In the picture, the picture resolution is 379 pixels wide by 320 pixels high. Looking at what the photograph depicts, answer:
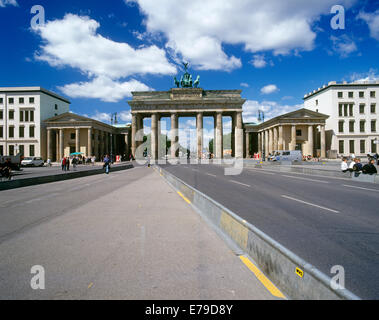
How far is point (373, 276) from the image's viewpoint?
373 cm

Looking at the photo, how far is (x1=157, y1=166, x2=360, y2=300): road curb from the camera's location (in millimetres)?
2525

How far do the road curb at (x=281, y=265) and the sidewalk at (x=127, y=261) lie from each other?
27cm

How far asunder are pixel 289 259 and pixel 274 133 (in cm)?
7192

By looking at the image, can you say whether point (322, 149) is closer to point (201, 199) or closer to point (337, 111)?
point (337, 111)

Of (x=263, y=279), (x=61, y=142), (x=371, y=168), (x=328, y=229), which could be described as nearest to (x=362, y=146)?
(x=371, y=168)

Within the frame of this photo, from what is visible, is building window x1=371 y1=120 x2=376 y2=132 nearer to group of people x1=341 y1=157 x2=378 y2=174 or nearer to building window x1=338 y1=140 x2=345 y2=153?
building window x1=338 y1=140 x2=345 y2=153

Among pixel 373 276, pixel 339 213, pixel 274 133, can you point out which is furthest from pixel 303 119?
pixel 373 276

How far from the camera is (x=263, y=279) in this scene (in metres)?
3.68

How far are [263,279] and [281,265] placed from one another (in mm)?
512

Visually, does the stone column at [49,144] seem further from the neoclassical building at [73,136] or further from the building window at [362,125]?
the building window at [362,125]

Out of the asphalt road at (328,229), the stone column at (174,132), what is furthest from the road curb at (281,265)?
the stone column at (174,132)

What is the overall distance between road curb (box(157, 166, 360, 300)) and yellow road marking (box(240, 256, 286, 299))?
0.19 ft

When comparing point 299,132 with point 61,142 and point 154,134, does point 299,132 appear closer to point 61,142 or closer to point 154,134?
point 154,134
